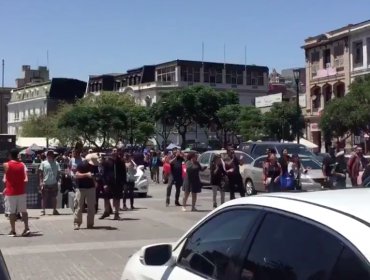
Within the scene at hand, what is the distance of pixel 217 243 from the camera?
3.94 m

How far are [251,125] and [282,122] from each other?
4831 mm

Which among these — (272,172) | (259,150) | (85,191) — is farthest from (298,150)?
(85,191)

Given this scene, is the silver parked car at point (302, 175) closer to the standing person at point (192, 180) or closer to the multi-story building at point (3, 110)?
the standing person at point (192, 180)

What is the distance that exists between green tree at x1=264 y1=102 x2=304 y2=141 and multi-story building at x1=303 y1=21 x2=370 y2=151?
2.53 meters

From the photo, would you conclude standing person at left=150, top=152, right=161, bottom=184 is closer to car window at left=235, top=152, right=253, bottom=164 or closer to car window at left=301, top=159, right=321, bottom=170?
car window at left=235, top=152, right=253, bottom=164

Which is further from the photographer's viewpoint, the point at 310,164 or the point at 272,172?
the point at 310,164

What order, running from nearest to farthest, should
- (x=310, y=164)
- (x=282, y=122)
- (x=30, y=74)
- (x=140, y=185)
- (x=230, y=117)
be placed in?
1. (x=310, y=164)
2. (x=140, y=185)
3. (x=282, y=122)
4. (x=230, y=117)
5. (x=30, y=74)

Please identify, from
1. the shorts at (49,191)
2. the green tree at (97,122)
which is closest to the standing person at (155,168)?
the shorts at (49,191)

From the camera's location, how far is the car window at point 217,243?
12.0 feet

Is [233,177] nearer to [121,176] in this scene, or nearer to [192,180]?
[192,180]

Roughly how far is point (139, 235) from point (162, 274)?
29.5 feet

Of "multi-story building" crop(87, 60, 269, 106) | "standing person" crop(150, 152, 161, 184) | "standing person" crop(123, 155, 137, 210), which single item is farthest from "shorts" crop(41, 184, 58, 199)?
"multi-story building" crop(87, 60, 269, 106)

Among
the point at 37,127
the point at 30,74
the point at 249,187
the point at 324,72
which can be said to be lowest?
the point at 249,187

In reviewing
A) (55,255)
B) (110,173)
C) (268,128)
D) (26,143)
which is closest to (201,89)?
(268,128)
